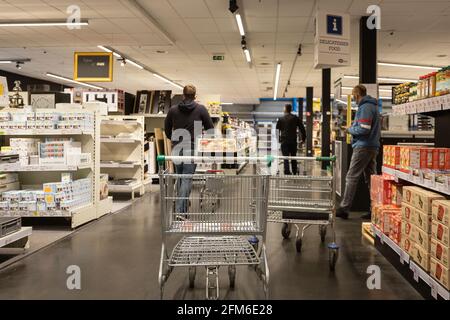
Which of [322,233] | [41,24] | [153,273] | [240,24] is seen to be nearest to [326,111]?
[240,24]

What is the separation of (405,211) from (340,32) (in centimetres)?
430

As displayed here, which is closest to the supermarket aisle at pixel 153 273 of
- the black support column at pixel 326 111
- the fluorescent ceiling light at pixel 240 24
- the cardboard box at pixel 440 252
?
the cardboard box at pixel 440 252

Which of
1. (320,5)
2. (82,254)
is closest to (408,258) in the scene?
(82,254)

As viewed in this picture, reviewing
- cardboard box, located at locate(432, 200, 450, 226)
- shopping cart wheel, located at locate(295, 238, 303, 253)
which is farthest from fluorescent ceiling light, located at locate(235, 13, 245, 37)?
cardboard box, located at locate(432, 200, 450, 226)

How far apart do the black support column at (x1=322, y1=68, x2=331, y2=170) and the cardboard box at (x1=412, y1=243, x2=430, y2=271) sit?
10182 mm

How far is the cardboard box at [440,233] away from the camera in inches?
101

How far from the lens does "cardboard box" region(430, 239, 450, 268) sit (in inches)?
101

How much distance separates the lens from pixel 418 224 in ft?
10.1

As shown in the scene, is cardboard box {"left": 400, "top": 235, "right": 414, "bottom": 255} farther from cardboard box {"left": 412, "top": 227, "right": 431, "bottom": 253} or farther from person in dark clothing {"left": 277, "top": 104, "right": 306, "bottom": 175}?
person in dark clothing {"left": 277, "top": 104, "right": 306, "bottom": 175}

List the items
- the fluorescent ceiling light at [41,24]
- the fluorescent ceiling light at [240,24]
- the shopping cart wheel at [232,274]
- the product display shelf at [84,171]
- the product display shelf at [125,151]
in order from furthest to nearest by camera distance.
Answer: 1. the fluorescent ceiling light at [41,24]
2. the fluorescent ceiling light at [240,24]
3. the product display shelf at [125,151]
4. the product display shelf at [84,171]
5. the shopping cart wheel at [232,274]

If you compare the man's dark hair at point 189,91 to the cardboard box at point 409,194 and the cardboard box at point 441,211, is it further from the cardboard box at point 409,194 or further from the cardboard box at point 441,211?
the cardboard box at point 441,211

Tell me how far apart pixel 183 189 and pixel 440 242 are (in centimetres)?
205
